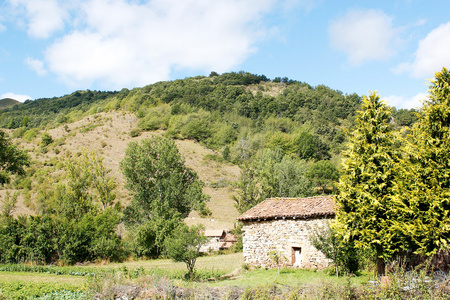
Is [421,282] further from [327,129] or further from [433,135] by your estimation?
[327,129]

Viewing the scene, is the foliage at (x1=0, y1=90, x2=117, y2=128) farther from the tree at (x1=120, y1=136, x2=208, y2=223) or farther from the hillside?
the tree at (x1=120, y1=136, x2=208, y2=223)

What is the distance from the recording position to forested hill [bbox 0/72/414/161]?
226 feet

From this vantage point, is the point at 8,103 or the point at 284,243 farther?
the point at 8,103

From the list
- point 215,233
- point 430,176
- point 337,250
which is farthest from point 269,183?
point 430,176

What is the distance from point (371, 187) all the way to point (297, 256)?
629cm

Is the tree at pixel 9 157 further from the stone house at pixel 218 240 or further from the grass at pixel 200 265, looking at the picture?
the stone house at pixel 218 240

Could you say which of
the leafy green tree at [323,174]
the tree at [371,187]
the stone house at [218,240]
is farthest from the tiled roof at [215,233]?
the leafy green tree at [323,174]

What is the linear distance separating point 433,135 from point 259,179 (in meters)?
23.5

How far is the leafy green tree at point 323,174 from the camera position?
50188 millimetres

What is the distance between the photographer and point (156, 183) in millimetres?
29922

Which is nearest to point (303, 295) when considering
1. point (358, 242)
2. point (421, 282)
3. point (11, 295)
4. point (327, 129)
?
point (421, 282)

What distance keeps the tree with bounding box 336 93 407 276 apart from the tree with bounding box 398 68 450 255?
848 millimetres

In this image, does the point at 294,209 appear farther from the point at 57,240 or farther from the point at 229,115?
the point at 229,115

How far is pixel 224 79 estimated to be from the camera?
428ft
